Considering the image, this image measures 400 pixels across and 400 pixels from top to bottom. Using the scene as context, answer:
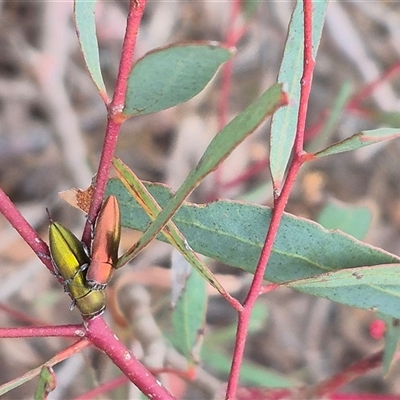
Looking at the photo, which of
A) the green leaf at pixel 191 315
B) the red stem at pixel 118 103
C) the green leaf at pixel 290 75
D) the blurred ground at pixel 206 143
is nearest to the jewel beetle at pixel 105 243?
the red stem at pixel 118 103

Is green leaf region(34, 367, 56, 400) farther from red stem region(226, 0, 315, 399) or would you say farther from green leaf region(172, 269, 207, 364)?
green leaf region(172, 269, 207, 364)

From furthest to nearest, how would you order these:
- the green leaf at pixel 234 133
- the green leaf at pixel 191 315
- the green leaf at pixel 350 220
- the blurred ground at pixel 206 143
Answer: the blurred ground at pixel 206 143, the green leaf at pixel 350 220, the green leaf at pixel 191 315, the green leaf at pixel 234 133

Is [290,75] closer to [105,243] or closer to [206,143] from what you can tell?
[105,243]

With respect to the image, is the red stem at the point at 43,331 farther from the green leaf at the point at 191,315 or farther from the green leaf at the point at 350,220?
the green leaf at the point at 350,220

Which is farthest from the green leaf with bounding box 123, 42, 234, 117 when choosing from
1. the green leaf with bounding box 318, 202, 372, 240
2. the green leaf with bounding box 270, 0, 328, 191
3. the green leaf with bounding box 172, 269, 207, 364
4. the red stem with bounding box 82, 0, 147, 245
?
the green leaf with bounding box 318, 202, 372, 240

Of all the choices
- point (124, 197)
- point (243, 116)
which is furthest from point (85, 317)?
point (243, 116)

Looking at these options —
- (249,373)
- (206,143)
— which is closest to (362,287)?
(249,373)
